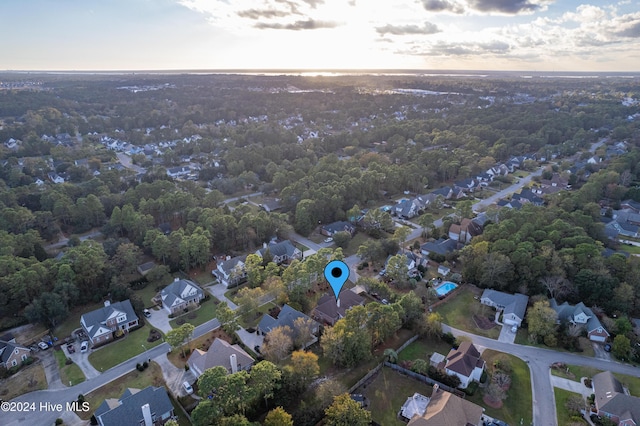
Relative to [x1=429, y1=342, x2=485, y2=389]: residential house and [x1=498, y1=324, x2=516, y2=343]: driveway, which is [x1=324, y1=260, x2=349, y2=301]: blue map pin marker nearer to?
[x1=429, y1=342, x2=485, y2=389]: residential house

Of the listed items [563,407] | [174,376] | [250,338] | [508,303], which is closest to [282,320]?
[250,338]

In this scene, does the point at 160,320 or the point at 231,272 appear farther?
the point at 231,272

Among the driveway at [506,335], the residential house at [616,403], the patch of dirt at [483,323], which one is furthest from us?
the patch of dirt at [483,323]

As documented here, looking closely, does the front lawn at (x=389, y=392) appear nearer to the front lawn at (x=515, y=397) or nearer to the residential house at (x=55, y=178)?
the front lawn at (x=515, y=397)

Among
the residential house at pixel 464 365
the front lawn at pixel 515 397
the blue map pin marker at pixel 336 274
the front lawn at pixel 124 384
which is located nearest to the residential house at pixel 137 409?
the front lawn at pixel 124 384

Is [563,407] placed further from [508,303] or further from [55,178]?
[55,178]

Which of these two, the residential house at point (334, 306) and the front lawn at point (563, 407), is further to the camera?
the residential house at point (334, 306)

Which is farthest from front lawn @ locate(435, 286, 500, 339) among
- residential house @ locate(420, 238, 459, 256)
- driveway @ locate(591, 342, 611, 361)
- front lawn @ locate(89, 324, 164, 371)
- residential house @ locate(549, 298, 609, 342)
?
front lawn @ locate(89, 324, 164, 371)
